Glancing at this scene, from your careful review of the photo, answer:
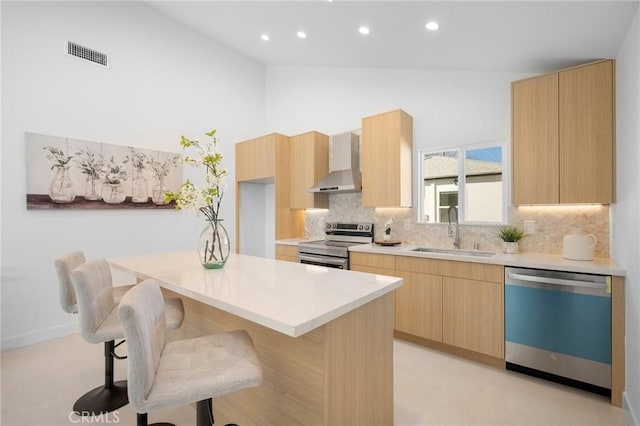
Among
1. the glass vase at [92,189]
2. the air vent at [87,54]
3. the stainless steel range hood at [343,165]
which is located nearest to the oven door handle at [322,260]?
the stainless steel range hood at [343,165]

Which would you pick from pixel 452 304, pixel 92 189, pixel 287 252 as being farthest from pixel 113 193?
pixel 452 304

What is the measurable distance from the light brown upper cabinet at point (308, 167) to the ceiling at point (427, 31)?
1104 millimetres

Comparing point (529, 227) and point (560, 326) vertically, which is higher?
point (529, 227)

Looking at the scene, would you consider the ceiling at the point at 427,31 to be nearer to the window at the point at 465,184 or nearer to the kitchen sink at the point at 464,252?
the window at the point at 465,184

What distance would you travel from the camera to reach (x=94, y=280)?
1761 mm

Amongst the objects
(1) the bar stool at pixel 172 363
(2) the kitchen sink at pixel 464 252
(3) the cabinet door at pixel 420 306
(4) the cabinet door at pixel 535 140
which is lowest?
(3) the cabinet door at pixel 420 306

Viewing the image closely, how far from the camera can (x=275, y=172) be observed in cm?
450

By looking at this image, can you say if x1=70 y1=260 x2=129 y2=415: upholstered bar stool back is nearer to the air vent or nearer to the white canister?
the air vent

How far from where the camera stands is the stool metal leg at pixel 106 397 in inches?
79.8

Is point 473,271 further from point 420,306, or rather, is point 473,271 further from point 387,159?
point 387,159

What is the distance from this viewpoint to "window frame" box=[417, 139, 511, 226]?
10.1 feet

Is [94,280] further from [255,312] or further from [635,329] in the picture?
[635,329]

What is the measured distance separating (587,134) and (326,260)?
2698 mm

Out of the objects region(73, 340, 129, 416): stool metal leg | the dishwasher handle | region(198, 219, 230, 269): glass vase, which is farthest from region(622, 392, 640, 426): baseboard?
region(73, 340, 129, 416): stool metal leg
